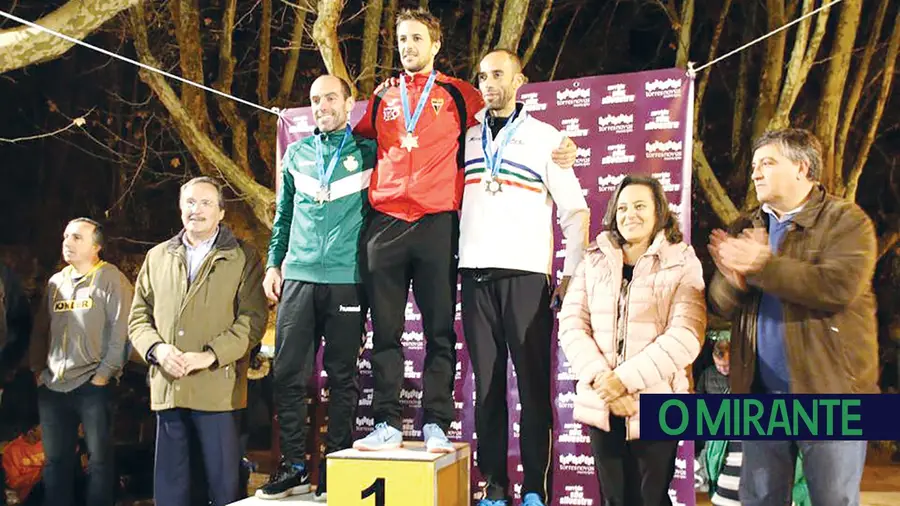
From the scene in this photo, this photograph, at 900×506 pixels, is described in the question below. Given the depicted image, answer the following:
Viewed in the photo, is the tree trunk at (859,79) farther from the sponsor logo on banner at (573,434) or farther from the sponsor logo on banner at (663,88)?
the sponsor logo on banner at (573,434)

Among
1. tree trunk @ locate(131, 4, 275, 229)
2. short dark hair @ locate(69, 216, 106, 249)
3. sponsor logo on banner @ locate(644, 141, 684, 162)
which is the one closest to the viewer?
sponsor logo on banner @ locate(644, 141, 684, 162)

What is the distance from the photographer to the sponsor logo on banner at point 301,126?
17.2ft

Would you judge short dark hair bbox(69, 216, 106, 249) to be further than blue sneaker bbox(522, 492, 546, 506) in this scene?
Yes

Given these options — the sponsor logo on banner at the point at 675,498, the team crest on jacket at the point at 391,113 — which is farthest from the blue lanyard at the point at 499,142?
the sponsor logo on banner at the point at 675,498

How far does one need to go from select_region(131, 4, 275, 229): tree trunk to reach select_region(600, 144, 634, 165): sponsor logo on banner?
370 centimetres

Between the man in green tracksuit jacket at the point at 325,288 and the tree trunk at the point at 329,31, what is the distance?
1.50 metres

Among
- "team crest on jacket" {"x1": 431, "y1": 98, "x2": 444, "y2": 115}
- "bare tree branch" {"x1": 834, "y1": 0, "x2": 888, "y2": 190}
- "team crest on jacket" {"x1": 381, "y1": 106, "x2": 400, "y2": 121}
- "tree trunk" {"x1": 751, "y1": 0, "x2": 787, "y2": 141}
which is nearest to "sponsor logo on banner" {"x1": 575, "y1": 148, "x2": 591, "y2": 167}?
"team crest on jacket" {"x1": 431, "y1": 98, "x2": 444, "y2": 115}

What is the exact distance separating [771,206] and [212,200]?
2557 mm

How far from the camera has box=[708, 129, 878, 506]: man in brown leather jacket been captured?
301 cm

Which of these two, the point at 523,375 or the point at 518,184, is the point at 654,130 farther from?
the point at 523,375

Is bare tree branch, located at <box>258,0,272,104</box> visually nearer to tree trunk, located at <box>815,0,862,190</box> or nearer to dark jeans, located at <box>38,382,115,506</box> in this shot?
dark jeans, located at <box>38,382,115,506</box>

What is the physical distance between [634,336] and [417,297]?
0.99 meters

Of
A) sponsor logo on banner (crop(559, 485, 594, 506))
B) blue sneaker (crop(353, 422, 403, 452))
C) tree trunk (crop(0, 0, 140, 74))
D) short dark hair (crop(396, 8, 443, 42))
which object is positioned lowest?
sponsor logo on banner (crop(559, 485, 594, 506))

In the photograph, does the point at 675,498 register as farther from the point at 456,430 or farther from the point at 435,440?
the point at 435,440
